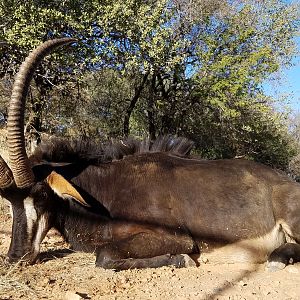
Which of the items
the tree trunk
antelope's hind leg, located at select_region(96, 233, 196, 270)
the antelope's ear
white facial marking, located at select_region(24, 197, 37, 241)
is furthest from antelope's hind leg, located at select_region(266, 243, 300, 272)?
the tree trunk

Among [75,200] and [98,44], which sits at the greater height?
[98,44]

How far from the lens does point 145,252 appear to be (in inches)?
194

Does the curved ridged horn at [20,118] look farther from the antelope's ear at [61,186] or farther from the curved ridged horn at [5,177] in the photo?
the antelope's ear at [61,186]

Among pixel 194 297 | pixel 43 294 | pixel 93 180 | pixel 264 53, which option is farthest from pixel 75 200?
pixel 264 53

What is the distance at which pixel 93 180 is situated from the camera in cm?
562

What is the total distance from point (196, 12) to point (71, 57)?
21.2 feet

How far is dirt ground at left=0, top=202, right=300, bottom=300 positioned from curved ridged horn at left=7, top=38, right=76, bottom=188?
36.6 inches

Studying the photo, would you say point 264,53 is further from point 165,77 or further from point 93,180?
point 93,180

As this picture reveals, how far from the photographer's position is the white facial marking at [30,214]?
4.91 metres

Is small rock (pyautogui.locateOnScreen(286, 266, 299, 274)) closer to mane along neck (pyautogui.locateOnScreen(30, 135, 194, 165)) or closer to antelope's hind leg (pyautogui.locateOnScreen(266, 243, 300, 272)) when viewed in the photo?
antelope's hind leg (pyautogui.locateOnScreen(266, 243, 300, 272))

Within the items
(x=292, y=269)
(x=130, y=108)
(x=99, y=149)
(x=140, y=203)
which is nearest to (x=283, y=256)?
(x=292, y=269)

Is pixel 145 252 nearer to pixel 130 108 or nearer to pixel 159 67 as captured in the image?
pixel 159 67

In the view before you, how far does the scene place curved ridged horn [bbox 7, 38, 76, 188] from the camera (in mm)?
4742

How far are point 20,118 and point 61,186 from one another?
844 mm
